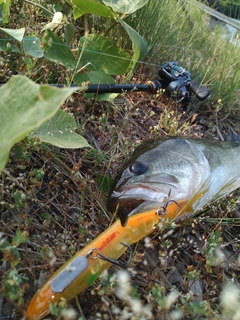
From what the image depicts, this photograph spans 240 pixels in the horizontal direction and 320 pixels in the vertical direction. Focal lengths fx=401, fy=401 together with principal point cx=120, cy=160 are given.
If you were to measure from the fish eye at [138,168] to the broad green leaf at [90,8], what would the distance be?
1098mm

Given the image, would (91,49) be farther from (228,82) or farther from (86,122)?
(228,82)

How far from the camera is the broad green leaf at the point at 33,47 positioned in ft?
6.68

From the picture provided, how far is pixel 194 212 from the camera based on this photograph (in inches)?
75.4

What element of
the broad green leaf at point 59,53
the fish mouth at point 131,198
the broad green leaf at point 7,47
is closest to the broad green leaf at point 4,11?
the broad green leaf at point 7,47

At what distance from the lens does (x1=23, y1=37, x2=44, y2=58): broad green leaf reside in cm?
204

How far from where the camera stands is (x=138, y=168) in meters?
1.79

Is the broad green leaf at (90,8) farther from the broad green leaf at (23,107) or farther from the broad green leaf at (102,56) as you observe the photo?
the broad green leaf at (23,107)

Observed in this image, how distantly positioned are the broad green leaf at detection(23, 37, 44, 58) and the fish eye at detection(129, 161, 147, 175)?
0.75 m

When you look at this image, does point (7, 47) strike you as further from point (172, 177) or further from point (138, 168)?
point (172, 177)

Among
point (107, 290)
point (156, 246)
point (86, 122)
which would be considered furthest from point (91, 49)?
point (107, 290)

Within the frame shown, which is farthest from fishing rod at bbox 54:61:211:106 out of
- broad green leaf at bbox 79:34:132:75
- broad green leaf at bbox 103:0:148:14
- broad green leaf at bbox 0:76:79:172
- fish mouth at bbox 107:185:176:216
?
broad green leaf at bbox 0:76:79:172

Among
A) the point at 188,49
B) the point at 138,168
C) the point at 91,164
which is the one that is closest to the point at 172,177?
the point at 138,168

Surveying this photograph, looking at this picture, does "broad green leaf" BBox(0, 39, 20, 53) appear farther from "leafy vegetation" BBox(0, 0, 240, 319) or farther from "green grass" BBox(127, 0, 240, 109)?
"green grass" BBox(127, 0, 240, 109)

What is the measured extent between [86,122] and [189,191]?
2.59 feet
